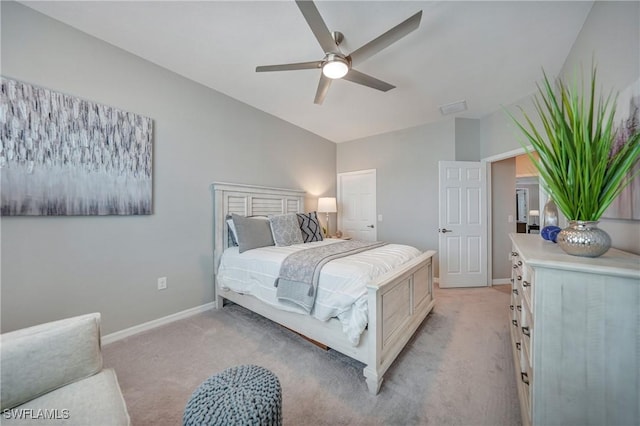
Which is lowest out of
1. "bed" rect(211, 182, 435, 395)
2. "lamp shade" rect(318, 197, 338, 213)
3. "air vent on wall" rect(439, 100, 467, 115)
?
"bed" rect(211, 182, 435, 395)

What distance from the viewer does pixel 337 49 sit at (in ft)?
5.97

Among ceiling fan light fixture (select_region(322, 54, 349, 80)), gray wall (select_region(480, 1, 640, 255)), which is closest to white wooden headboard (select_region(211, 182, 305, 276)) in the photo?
ceiling fan light fixture (select_region(322, 54, 349, 80))

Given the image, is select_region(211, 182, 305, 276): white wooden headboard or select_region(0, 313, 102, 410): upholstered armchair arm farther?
select_region(211, 182, 305, 276): white wooden headboard

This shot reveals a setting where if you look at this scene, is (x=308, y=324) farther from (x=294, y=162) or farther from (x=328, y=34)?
(x=294, y=162)

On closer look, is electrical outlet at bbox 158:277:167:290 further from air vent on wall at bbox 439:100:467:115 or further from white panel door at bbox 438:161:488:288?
air vent on wall at bbox 439:100:467:115

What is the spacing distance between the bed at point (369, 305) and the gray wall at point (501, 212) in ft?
6.45

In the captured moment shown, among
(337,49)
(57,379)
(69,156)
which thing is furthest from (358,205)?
(57,379)

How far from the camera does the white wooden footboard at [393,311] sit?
1.58m

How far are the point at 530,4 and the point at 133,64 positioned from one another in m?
3.42

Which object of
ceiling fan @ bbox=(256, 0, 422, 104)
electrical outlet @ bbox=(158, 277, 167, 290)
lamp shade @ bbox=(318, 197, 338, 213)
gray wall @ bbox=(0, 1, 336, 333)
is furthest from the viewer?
lamp shade @ bbox=(318, 197, 338, 213)

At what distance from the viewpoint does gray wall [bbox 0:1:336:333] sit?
5.82 feet

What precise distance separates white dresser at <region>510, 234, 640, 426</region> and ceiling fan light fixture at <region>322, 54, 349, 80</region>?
181 cm

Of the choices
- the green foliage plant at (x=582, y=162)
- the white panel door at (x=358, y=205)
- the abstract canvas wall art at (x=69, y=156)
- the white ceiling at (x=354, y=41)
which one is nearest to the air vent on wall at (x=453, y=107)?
the white ceiling at (x=354, y=41)

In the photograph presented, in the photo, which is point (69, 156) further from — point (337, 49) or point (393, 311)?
point (393, 311)
